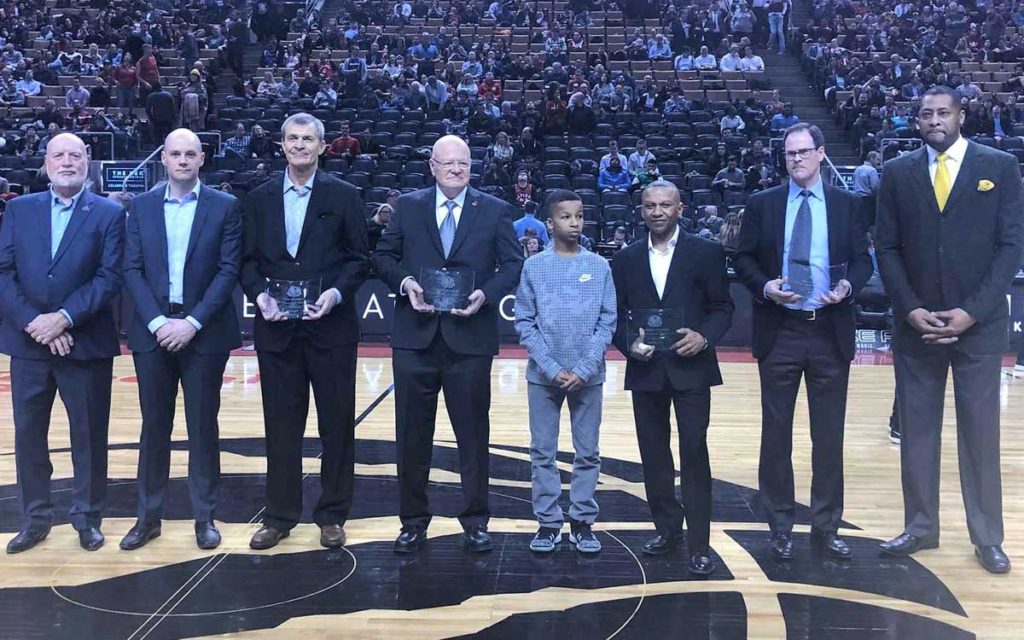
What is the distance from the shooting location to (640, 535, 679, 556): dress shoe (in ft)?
13.3

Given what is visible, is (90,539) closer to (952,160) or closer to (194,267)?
(194,267)

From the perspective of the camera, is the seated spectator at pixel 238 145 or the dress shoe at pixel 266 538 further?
the seated spectator at pixel 238 145

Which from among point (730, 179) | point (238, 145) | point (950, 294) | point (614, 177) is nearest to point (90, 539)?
point (950, 294)

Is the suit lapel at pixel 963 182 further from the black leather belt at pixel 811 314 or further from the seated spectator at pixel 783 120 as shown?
the seated spectator at pixel 783 120

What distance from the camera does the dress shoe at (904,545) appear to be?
4.09 metres

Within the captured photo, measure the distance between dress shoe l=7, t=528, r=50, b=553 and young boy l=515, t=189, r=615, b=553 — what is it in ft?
6.76

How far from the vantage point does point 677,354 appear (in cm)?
391

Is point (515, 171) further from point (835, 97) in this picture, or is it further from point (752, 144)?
point (835, 97)

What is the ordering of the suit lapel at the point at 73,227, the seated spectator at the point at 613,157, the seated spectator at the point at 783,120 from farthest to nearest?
the seated spectator at the point at 783,120
the seated spectator at the point at 613,157
the suit lapel at the point at 73,227

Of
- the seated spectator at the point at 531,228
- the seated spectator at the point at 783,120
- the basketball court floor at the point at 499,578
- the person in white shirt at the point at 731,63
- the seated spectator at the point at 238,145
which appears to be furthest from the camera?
the person in white shirt at the point at 731,63

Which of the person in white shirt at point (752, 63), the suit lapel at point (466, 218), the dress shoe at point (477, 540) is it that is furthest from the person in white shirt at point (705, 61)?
the dress shoe at point (477, 540)

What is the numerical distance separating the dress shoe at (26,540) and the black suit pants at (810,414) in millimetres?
3020

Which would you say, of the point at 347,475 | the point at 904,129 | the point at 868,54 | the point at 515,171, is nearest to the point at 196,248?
the point at 347,475

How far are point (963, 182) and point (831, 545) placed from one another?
5.05 ft
